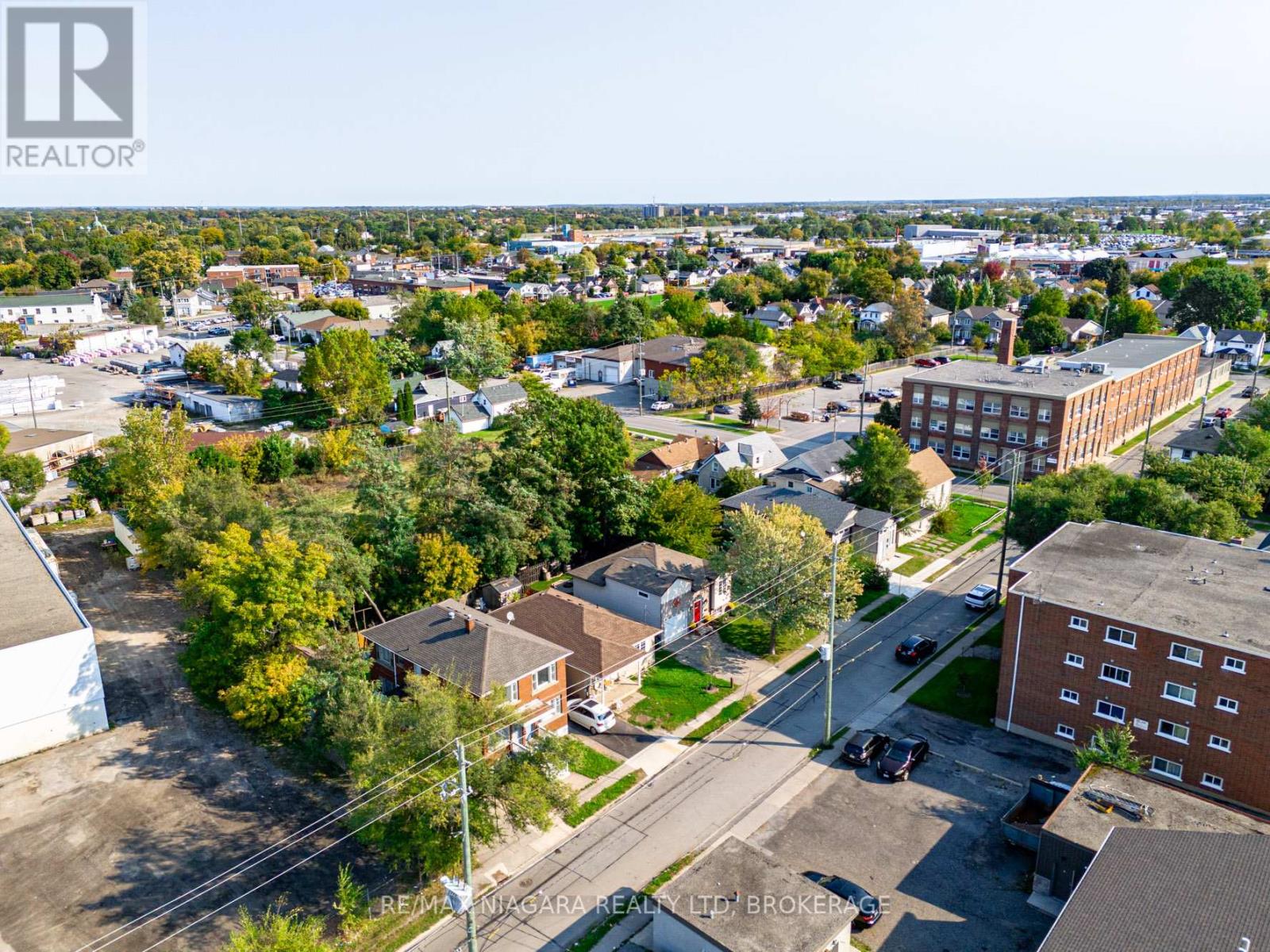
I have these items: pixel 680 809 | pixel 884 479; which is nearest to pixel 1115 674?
pixel 680 809

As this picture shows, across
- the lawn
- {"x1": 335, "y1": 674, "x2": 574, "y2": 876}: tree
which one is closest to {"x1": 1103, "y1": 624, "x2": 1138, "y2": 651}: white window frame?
the lawn

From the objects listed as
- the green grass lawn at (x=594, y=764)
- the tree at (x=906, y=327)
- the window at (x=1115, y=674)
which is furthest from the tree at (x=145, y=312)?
the window at (x=1115, y=674)

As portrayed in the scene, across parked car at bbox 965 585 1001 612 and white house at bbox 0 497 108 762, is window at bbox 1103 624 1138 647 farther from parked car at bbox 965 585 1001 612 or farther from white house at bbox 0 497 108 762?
white house at bbox 0 497 108 762

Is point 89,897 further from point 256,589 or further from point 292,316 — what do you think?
point 292,316

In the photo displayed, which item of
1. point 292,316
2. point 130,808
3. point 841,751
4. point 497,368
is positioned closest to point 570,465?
point 841,751

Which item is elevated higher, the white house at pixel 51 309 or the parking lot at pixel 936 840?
the white house at pixel 51 309

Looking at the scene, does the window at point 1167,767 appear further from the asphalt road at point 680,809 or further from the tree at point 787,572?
the tree at point 787,572
